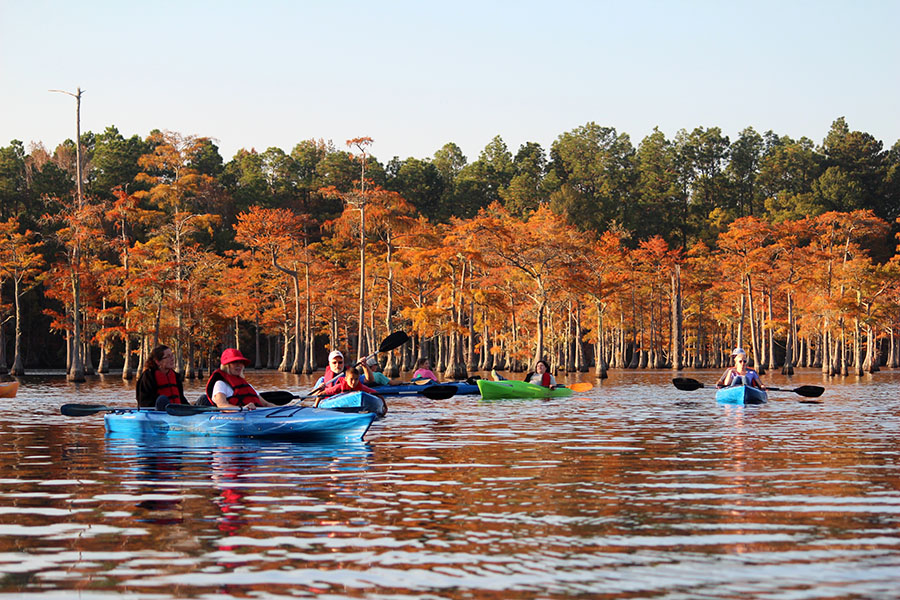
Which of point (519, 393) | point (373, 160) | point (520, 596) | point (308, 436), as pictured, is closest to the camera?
point (520, 596)

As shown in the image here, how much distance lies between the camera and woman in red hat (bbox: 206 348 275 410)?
15625mm

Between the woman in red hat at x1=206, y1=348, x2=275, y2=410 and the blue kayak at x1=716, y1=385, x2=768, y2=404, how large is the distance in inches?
519

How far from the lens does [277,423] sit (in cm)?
1508

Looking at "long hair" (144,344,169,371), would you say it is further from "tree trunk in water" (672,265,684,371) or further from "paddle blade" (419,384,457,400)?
"tree trunk in water" (672,265,684,371)

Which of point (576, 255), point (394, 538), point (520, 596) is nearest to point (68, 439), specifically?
point (394, 538)

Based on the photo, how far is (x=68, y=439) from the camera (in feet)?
55.6

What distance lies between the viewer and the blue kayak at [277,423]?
1502 cm

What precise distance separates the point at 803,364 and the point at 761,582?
91.0 meters

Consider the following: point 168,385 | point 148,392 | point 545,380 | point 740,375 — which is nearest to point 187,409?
point 168,385

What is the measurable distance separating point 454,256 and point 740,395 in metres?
29.9

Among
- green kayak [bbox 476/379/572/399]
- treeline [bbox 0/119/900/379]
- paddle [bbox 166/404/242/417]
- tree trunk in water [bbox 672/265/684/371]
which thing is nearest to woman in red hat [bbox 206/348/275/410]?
paddle [bbox 166/404/242/417]

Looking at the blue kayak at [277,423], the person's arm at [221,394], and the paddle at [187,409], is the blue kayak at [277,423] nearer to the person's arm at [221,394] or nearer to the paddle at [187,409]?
the paddle at [187,409]

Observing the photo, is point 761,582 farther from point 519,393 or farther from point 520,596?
point 519,393

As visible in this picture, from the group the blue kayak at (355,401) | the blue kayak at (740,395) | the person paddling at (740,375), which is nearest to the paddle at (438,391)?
the blue kayak at (355,401)
